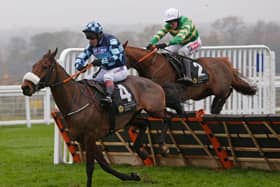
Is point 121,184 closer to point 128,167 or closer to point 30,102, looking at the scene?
point 128,167

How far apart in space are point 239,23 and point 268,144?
13.1 meters

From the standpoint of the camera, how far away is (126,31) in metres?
21.7

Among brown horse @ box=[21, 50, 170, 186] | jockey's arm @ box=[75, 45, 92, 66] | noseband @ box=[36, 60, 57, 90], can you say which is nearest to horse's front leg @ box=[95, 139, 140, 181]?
brown horse @ box=[21, 50, 170, 186]

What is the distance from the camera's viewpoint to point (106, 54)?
31.3 ft

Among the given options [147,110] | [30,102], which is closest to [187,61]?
[147,110]

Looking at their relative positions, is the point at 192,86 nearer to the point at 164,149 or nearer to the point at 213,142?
the point at 213,142

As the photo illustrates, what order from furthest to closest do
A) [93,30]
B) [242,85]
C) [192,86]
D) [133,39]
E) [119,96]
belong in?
[133,39] < [242,85] < [192,86] < [119,96] < [93,30]

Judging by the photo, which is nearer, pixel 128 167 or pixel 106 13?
pixel 128 167

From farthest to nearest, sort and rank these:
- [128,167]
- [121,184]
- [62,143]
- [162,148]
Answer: [62,143] → [128,167] → [162,148] → [121,184]

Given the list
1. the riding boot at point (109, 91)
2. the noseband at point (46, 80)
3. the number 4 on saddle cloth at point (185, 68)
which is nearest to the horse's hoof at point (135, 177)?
the riding boot at point (109, 91)

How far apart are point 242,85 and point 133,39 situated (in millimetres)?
9427

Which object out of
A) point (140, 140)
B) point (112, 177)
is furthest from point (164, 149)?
point (112, 177)

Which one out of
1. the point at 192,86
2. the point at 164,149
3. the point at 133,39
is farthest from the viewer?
the point at 133,39

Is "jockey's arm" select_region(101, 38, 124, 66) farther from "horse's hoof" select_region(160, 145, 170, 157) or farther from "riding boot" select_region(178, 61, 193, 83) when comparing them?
"riding boot" select_region(178, 61, 193, 83)
